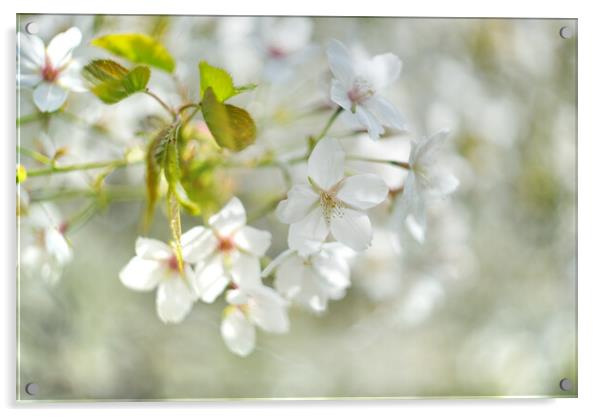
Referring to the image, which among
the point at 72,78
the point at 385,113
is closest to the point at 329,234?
the point at 385,113

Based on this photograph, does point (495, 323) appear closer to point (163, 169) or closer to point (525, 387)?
point (525, 387)

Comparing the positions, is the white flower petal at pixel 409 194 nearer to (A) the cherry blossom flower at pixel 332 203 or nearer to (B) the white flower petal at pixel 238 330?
(A) the cherry blossom flower at pixel 332 203

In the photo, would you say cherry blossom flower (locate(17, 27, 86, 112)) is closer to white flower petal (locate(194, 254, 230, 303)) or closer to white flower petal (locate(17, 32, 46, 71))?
white flower petal (locate(17, 32, 46, 71))

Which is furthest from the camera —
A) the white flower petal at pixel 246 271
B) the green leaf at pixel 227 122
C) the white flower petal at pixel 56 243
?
the white flower petal at pixel 56 243

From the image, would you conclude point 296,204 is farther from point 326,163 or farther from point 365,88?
point 365,88

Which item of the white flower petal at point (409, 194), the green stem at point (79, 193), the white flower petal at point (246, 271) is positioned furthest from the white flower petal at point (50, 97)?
the white flower petal at point (409, 194)

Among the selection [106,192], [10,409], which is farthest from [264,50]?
[10,409]
